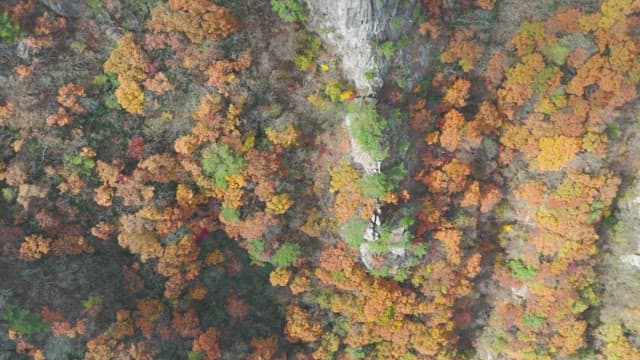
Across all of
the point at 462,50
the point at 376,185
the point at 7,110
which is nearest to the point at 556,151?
the point at 462,50

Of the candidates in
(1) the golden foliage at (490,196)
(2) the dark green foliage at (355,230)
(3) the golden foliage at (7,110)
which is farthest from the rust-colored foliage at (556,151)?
(3) the golden foliage at (7,110)

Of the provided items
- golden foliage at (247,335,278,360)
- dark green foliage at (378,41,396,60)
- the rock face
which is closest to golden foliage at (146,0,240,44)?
the rock face

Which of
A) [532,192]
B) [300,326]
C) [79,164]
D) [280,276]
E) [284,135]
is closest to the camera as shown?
[79,164]

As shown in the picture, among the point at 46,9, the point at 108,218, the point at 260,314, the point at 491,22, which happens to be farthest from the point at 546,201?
the point at 46,9

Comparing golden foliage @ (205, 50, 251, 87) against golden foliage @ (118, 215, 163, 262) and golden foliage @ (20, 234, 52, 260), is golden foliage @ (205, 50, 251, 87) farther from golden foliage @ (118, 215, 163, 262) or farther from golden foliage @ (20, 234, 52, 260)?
golden foliage @ (20, 234, 52, 260)

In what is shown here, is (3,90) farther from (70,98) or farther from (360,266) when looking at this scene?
(360,266)

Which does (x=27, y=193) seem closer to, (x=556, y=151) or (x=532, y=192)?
(x=532, y=192)
